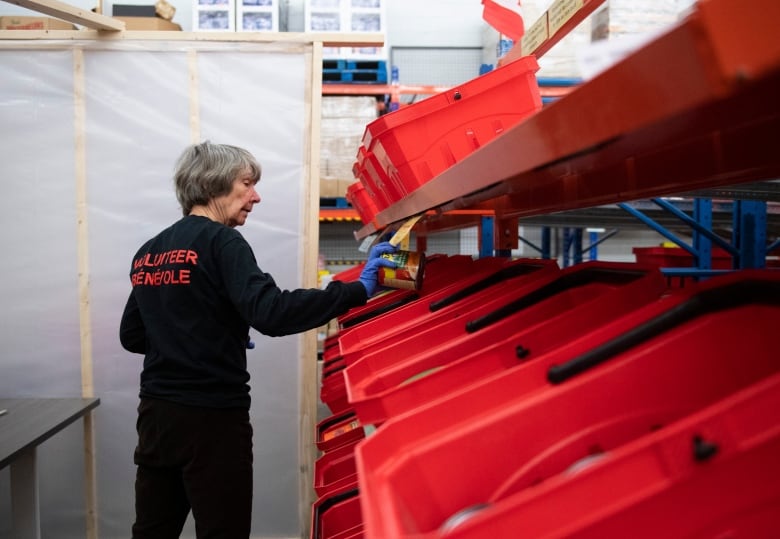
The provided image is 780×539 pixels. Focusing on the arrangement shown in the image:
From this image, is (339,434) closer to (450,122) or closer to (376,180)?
(376,180)

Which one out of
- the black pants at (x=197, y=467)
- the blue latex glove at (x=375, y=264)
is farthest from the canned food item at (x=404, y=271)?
the black pants at (x=197, y=467)

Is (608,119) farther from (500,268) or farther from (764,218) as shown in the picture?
(764,218)

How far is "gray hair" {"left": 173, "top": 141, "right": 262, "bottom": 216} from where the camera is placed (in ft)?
6.59

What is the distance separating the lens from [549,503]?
1.79 ft

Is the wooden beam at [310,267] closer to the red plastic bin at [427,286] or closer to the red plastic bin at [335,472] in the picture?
the red plastic bin at [427,286]

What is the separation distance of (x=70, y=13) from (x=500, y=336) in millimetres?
2641

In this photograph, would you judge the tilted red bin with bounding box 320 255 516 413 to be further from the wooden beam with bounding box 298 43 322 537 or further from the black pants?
the wooden beam with bounding box 298 43 322 537

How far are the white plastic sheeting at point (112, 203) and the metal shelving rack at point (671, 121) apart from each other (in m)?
2.14

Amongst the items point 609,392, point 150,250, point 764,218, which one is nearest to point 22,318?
point 150,250

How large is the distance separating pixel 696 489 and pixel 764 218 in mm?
3386

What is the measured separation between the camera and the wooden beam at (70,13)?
2729 millimetres

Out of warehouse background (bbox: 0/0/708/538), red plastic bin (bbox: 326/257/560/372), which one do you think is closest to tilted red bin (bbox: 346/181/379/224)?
warehouse background (bbox: 0/0/708/538)

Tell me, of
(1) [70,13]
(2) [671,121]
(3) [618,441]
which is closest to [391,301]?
(3) [618,441]

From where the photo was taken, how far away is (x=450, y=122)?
1.94 meters
